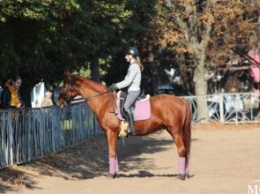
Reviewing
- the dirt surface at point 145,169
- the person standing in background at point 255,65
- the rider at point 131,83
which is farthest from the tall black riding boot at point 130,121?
the person standing in background at point 255,65

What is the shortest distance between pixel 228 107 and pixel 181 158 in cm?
1941

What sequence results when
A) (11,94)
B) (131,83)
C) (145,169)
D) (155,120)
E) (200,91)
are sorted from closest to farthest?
(131,83)
(155,120)
(11,94)
(145,169)
(200,91)

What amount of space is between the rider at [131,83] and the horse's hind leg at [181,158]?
1.06 metres

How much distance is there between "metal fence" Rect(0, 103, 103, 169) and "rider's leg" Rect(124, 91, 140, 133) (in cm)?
285

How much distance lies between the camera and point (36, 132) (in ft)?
55.9

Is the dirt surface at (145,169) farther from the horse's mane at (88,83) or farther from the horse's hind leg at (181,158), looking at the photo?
the horse's mane at (88,83)

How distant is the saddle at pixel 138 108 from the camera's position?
566 inches

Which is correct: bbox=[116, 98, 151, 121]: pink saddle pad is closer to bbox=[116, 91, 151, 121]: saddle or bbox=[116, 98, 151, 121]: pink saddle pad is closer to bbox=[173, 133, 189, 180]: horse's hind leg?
bbox=[116, 91, 151, 121]: saddle

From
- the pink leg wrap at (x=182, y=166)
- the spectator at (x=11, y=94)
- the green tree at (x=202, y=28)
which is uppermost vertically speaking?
the green tree at (x=202, y=28)

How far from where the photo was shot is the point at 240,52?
37156 millimetres

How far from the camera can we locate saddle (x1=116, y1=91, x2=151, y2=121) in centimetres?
1437

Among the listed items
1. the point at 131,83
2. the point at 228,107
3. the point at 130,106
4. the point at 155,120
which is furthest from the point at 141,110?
the point at 228,107

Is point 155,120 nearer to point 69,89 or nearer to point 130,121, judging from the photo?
point 130,121

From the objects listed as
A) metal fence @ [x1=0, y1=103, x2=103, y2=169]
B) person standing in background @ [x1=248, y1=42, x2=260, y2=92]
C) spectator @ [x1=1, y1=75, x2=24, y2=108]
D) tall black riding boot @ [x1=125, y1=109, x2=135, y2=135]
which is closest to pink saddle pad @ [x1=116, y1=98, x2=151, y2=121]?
tall black riding boot @ [x1=125, y1=109, x2=135, y2=135]
